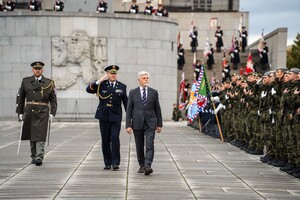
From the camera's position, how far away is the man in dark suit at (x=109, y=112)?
540 inches

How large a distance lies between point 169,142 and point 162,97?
67.4 feet

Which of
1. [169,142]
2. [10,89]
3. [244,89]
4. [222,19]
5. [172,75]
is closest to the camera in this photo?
[244,89]

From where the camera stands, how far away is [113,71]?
13.8 metres

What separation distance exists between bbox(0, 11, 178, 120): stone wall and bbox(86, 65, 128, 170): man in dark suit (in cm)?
2546

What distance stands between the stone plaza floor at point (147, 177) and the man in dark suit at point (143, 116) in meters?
0.53

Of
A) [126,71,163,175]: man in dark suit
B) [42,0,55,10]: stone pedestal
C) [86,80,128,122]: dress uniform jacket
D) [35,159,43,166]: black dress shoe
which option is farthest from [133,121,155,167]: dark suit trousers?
[42,0,55,10]: stone pedestal

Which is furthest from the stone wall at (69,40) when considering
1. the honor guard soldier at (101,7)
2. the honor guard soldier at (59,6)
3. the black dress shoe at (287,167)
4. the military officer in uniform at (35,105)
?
the black dress shoe at (287,167)

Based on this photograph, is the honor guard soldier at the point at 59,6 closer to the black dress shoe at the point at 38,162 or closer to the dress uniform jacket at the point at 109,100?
the black dress shoe at the point at 38,162

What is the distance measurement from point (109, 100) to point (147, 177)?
206 cm

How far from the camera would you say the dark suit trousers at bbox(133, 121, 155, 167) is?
12.9 metres

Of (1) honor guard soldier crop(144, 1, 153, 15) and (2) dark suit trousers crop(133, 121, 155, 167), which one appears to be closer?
(2) dark suit trousers crop(133, 121, 155, 167)

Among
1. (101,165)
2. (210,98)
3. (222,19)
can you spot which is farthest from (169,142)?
(222,19)

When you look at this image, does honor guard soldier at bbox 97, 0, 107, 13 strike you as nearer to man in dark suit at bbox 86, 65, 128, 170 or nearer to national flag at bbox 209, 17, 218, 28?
national flag at bbox 209, 17, 218, 28

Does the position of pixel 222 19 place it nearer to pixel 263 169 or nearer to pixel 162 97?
pixel 162 97
